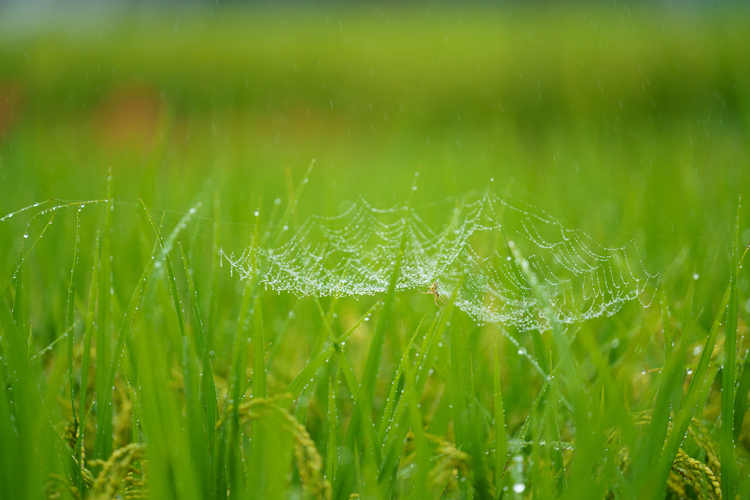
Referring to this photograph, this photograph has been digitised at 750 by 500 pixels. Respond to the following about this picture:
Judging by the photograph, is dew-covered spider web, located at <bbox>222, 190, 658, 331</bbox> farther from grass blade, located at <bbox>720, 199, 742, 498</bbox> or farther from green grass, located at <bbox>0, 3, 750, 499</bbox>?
grass blade, located at <bbox>720, 199, 742, 498</bbox>

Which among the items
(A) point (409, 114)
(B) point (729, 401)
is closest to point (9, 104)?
(A) point (409, 114)

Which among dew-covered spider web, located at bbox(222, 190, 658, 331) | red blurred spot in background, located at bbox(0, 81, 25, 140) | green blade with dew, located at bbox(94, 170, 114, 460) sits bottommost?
green blade with dew, located at bbox(94, 170, 114, 460)

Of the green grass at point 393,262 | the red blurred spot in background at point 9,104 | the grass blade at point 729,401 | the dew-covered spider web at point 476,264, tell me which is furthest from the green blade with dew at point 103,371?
the red blurred spot in background at point 9,104

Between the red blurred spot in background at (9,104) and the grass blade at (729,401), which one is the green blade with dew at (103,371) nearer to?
the grass blade at (729,401)

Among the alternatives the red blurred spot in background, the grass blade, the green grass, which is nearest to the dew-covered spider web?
the green grass

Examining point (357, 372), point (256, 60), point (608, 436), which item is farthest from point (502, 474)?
point (256, 60)
